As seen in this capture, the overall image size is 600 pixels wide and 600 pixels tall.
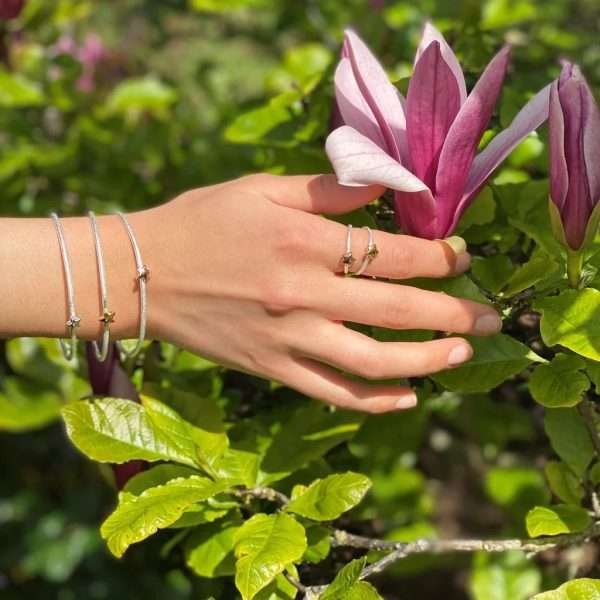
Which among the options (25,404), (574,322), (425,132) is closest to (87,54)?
(25,404)

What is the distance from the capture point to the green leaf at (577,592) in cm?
80

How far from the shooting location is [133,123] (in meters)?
2.21

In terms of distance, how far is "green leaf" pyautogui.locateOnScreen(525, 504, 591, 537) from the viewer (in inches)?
34.8

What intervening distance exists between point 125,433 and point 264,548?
0.22 m

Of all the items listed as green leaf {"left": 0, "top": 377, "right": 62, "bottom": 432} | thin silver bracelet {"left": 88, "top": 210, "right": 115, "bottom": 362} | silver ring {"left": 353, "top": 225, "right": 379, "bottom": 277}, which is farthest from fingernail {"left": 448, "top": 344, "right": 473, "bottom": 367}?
green leaf {"left": 0, "top": 377, "right": 62, "bottom": 432}

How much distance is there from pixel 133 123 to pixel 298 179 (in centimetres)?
142

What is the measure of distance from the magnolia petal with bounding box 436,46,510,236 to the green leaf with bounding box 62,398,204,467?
0.38 meters

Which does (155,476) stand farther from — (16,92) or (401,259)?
(16,92)

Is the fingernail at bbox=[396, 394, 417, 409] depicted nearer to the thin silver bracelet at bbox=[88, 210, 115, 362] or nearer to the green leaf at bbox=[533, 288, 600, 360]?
the green leaf at bbox=[533, 288, 600, 360]

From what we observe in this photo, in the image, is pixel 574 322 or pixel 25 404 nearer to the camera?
pixel 574 322

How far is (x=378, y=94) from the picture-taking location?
0.88 meters

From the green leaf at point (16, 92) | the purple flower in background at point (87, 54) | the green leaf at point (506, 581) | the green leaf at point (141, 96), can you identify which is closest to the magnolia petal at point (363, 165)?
the green leaf at point (506, 581)

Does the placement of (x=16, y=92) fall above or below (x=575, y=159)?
below

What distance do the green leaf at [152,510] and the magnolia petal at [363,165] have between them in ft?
1.09
